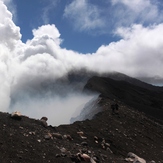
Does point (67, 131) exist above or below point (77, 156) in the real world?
above

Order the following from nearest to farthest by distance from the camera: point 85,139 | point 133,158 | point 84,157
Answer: point 84,157, point 133,158, point 85,139

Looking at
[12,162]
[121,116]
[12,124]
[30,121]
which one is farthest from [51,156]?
[121,116]

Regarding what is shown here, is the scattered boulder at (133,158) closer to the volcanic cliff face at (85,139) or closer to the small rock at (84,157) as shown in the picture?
the volcanic cliff face at (85,139)

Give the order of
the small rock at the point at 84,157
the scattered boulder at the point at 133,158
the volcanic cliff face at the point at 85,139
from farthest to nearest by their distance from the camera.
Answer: the scattered boulder at the point at 133,158, the small rock at the point at 84,157, the volcanic cliff face at the point at 85,139

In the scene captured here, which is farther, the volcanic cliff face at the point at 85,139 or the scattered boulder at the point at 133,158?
the scattered boulder at the point at 133,158

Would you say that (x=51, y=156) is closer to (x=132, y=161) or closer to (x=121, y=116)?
(x=132, y=161)

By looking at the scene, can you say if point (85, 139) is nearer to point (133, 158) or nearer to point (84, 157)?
point (133, 158)

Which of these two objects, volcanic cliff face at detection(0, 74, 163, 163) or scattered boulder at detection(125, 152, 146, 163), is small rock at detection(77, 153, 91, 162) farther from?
scattered boulder at detection(125, 152, 146, 163)

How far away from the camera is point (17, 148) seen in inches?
722

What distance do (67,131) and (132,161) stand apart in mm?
6260

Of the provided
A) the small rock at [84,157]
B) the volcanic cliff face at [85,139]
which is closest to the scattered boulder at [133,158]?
the volcanic cliff face at [85,139]

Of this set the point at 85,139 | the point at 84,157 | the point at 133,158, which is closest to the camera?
the point at 84,157

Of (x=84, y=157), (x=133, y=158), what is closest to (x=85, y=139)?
(x=133, y=158)

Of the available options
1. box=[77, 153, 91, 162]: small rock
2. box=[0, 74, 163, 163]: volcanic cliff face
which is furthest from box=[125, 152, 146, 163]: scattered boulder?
box=[77, 153, 91, 162]: small rock
